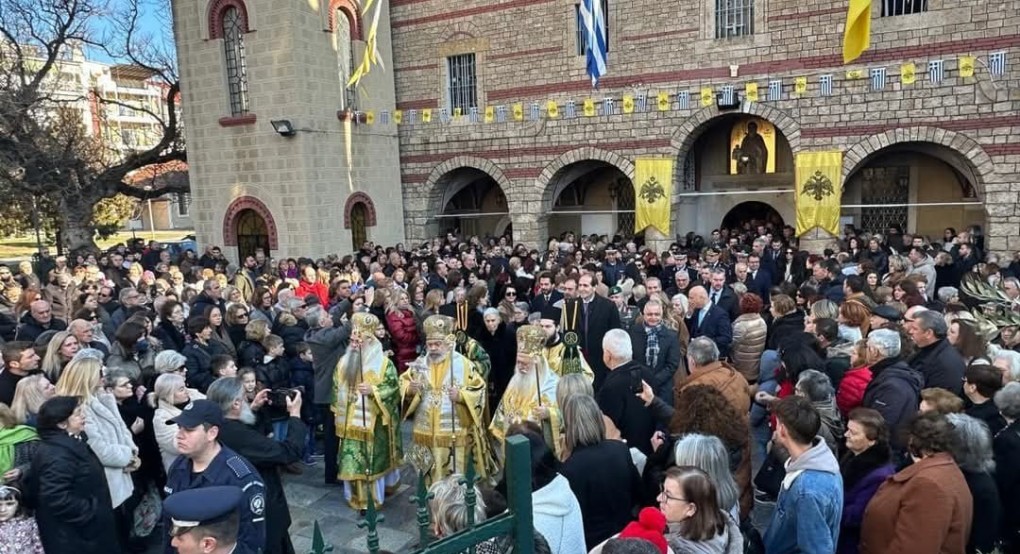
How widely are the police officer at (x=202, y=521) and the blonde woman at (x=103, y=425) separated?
218cm

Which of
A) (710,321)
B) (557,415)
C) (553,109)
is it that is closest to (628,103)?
(553,109)

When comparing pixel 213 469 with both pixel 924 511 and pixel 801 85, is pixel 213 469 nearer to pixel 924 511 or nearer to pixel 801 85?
pixel 924 511

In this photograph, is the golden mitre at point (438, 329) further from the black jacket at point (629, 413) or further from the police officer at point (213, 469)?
the police officer at point (213, 469)

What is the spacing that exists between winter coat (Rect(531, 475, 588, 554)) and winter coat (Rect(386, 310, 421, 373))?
445 cm

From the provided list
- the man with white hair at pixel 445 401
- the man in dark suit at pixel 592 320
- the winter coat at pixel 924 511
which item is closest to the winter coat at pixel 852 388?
the winter coat at pixel 924 511

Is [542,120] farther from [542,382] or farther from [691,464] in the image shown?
[691,464]

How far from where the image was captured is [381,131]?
18219 mm

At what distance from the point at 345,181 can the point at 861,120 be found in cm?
1217

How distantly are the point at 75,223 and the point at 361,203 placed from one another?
8.33 meters

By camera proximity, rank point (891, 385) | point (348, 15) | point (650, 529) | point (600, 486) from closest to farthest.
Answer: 1. point (650, 529)
2. point (600, 486)
3. point (891, 385)
4. point (348, 15)

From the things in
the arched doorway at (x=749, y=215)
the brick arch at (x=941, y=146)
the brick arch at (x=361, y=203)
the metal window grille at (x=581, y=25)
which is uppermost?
the metal window grille at (x=581, y=25)

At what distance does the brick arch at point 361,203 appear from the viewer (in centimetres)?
1698

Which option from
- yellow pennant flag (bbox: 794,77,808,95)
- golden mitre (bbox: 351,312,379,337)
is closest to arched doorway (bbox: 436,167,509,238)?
yellow pennant flag (bbox: 794,77,808,95)

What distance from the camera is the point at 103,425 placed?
4344 millimetres
